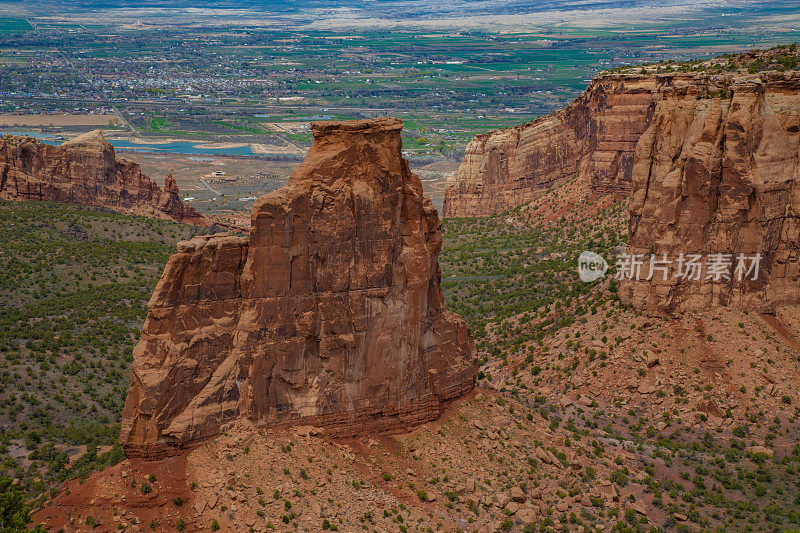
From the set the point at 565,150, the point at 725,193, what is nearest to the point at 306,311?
the point at 725,193

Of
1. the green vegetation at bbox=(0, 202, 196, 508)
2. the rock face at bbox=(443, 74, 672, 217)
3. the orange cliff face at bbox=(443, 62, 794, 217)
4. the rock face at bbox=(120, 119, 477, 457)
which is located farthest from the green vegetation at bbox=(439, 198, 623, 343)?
the rock face at bbox=(120, 119, 477, 457)

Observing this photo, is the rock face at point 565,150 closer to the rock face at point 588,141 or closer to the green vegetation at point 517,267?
the rock face at point 588,141

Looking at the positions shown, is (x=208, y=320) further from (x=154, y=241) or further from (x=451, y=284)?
(x=154, y=241)

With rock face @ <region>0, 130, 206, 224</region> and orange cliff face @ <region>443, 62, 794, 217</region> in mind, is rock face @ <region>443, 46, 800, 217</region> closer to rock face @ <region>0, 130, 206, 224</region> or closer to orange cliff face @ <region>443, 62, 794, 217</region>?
orange cliff face @ <region>443, 62, 794, 217</region>

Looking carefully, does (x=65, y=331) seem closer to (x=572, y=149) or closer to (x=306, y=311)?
(x=306, y=311)

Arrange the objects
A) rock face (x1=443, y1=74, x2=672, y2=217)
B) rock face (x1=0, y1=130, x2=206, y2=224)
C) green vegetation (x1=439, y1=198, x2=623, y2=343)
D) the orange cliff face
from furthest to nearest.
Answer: rock face (x1=0, y1=130, x2=206, y2=224) < rock face (x1=443, y1=74, x2=672, y2=217) < the orange cliff face < green vegetation (x1=439, y1=198, x2=623, y2=343)
